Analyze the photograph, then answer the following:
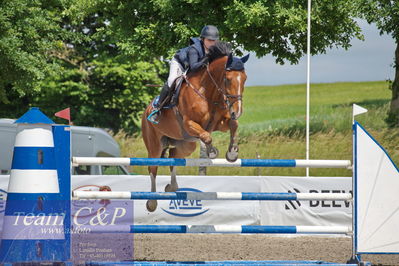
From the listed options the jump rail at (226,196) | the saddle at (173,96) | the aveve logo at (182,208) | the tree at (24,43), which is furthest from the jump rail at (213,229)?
the tree at (24,43)

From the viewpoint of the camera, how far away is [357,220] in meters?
5.46

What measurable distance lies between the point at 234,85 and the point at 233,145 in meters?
0.55

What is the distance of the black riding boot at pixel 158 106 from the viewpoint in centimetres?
695

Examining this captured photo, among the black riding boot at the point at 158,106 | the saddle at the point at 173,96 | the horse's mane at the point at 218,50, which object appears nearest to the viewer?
the horse's mane at the point at 218,50

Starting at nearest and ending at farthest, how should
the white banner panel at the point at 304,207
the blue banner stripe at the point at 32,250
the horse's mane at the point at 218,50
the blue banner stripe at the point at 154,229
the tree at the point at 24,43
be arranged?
the blue banner stripe at the point at 32,250
the blue banner stripe at the point at 154,229
the horse's mane at the point at 218,50
the white banner panel at the point at 304,207
the tree at the point at 24,43

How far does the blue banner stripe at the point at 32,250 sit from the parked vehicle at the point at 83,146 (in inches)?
391

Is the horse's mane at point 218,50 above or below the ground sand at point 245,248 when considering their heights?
above

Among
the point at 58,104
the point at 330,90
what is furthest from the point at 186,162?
the point at 330,90

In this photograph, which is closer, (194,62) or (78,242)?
(78,242)

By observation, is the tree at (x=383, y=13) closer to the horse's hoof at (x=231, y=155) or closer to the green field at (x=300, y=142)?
the green field at (x=300, y=142)

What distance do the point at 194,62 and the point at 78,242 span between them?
2066 millimetres

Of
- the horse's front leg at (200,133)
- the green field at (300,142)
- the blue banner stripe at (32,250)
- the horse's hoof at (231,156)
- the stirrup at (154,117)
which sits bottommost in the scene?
the blue banner stripe at (32,250)

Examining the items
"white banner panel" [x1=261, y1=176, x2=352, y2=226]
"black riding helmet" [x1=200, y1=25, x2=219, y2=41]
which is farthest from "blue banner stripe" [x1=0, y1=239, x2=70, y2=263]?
"white banner panel" [x1=261, y1=176, x2=352, y2=226]

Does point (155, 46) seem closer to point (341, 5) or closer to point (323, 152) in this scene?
point (341, 5)
